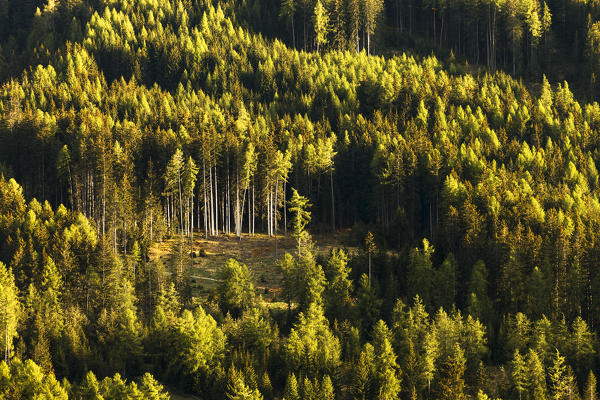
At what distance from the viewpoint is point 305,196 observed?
114 m

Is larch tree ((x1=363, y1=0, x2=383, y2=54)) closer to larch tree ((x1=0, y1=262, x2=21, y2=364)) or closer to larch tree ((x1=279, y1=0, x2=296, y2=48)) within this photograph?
larch tree ((x1=279, y1=0, x2=296, y2=48))

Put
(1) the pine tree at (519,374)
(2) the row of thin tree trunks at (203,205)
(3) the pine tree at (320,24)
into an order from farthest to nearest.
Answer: (3) the pine tree at (320,24), (2) the row of thin tree trunks at (203,205), (1) the pine tree at (519,374)

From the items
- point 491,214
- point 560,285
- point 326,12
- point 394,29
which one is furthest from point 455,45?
point 560,285

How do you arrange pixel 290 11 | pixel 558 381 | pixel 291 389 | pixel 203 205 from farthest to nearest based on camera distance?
1. pixel 290 11
2. pixel 203 205
3. pixel 558 381
4. pixel 291 389

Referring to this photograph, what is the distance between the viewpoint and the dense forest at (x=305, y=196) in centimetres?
7375

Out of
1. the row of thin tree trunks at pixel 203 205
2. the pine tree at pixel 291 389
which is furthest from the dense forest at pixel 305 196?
the row of thin tree trunks at pixel 203 205

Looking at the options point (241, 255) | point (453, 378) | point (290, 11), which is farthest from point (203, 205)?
point (290, 11)

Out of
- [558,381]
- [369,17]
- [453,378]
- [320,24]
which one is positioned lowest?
[558,381]

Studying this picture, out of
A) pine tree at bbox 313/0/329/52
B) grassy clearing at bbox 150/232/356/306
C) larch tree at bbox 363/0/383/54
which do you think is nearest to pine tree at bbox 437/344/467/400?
grassy clearing at bbox 150/232/356/306

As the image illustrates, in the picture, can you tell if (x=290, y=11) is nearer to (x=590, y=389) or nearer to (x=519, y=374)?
(x=519, y=374)

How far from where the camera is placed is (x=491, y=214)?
92938 millimetres

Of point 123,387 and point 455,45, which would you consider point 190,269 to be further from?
point 455,45

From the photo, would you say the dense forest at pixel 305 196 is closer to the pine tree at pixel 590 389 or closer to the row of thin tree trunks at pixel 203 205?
the pine tree at pixel 590 389

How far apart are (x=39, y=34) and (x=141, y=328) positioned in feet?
395
